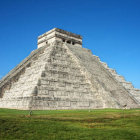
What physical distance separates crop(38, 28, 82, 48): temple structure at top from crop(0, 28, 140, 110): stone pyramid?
5.39 metres

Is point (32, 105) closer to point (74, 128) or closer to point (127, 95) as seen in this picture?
point (74, 128)

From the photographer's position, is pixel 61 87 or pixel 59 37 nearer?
pixel 61 87

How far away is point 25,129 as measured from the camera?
1023 centimetres

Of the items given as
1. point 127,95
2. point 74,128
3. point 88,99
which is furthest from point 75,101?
point 74,128

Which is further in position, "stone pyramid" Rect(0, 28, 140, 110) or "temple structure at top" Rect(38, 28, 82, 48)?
"temple structure at top" Rect(38, 28, 82, 48)

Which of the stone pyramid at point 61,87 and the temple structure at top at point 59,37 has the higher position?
the temple structure at top at point 59,37

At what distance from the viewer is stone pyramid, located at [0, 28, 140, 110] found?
22.9m

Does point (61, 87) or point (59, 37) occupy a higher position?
point (59, 37)

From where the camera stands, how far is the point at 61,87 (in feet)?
82.5

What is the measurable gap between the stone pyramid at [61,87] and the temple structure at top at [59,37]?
5.39 metres

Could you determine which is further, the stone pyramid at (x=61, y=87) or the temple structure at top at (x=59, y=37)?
the temple structure at top at (x=59, y=37)

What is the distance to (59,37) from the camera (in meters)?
38.5

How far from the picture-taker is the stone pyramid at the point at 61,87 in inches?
900

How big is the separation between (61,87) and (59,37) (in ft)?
52.3
